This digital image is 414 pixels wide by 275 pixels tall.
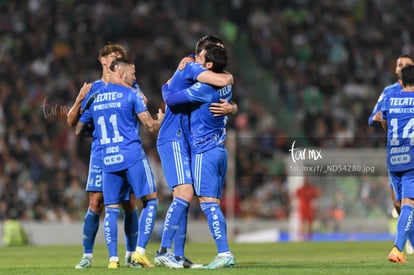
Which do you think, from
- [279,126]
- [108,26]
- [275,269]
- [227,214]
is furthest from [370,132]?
[275,269]

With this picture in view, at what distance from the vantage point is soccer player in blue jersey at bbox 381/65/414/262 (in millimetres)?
12250

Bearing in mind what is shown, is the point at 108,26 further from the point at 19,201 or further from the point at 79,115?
the point at 79,115

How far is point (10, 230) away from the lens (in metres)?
23.1

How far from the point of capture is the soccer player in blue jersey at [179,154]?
11.3 meters

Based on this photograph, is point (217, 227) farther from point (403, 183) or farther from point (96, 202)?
point (403, 183)

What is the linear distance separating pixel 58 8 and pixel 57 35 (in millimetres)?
998

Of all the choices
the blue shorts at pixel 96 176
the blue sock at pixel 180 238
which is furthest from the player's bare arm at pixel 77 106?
the blue sock at pixel 180 238

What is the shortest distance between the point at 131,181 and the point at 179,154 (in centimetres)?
64

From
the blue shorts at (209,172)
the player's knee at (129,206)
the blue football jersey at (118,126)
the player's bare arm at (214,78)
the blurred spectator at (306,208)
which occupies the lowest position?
the blurred spectator at (306,208)

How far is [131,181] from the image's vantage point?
11.7 meters

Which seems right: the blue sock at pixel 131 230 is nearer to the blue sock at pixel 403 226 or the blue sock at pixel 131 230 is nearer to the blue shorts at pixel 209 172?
the blue shorts at pixel 209 172

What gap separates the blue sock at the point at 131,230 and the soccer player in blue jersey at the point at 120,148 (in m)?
0.39

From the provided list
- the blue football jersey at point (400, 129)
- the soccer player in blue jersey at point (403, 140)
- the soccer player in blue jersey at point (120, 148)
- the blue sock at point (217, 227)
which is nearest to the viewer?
the blue sock at point (217, 227)

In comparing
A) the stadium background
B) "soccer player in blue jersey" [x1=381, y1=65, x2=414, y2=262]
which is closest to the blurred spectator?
the stadium background
